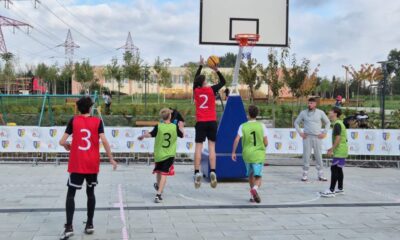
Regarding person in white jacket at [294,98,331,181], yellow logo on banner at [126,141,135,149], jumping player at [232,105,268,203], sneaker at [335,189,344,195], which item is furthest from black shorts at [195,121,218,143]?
yellow logo on banner at [126,141,135,149]

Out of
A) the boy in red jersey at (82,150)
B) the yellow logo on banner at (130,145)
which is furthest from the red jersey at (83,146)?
the yellow logo on banner at (130,145)

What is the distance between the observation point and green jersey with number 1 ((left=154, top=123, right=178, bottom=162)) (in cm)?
898

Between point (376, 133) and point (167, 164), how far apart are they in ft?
27.6

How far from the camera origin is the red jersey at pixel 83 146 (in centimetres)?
659

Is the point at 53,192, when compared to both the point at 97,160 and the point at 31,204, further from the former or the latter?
the point at 97,160

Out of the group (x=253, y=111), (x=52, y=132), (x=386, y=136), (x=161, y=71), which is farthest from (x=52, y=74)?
(x=253, y=111)

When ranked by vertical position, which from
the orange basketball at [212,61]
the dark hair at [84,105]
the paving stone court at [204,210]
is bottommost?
the paving stone court at [204,210]

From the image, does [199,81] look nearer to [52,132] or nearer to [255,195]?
[255,195]

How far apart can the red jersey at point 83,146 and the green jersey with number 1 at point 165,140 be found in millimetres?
2411

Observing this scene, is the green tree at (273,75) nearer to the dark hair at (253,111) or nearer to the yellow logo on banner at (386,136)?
the yellow logo on banner at (386,136)

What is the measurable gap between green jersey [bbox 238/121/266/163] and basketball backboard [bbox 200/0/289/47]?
4.15 metres

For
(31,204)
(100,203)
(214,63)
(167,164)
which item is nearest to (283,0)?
(214,63)

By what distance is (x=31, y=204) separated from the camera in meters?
8.88

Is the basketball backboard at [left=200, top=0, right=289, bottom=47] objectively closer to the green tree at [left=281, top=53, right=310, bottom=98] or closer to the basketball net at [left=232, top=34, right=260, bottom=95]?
the basketball net at [left=232, top=34, right=260, bottom=95]
